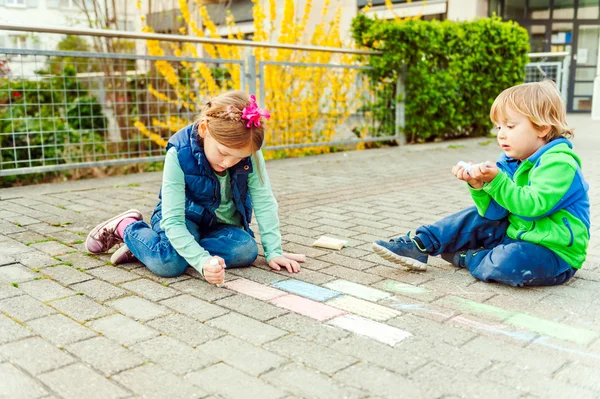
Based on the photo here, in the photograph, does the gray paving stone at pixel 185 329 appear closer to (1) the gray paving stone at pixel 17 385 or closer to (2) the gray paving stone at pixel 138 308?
(2) the gray paving stone at pixel 138 308

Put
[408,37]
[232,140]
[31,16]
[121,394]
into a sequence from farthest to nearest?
1. [31,16]
2. [408,37]
3. [232,140]
4. [121,394]

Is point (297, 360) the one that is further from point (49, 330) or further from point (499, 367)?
point (49, 330)

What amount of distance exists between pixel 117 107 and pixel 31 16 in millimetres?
16491

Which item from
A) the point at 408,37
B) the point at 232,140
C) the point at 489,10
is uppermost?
the point at 489,10

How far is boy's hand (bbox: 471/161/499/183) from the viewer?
2686mm

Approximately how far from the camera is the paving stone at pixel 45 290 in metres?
2.71

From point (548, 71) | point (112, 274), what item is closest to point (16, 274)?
point (112, 274)

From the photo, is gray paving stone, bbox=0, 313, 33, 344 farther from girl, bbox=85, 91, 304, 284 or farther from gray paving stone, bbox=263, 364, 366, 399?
gray paving stone, bbox=263, 364, 366, 399

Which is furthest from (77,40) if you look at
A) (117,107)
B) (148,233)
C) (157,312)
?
(157,312)

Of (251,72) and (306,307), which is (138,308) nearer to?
(306,307)

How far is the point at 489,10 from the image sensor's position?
17.0 metres

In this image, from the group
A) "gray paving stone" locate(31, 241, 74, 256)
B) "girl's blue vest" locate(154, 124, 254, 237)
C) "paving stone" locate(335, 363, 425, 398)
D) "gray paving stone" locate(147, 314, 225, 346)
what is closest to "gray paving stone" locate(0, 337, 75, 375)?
"gray paving stone" locate(147, 314, 225, 346)

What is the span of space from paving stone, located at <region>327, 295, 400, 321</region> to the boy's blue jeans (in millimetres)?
630

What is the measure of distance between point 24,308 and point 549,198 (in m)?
2.28
